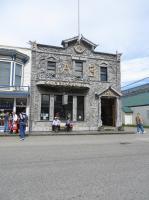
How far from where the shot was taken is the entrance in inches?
1026

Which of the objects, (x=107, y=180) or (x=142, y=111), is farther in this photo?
(x=142, y=111)

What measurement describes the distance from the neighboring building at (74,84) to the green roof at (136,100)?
59.7 ft

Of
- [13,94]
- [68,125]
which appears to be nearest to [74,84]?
[68,125]

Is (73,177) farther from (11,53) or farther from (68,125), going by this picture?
(11,53)

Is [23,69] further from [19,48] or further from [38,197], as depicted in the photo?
[38,197]

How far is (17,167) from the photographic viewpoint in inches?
308

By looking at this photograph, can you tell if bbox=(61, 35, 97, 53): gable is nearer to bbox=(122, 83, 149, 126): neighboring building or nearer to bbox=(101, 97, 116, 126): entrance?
bbox=(101, 97, 116, 126): entrance

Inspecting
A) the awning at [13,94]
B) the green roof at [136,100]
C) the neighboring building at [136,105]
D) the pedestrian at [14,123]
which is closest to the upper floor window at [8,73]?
the awning at [13,94]

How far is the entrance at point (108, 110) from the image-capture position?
26062 millimetres

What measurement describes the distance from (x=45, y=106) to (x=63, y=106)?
1.82 metres

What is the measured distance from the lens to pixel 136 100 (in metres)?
46.2

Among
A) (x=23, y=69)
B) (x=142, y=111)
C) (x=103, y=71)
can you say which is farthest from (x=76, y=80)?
(x=142, y=111)

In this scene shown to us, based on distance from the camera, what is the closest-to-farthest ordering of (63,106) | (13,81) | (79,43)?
(13,81), (63,106), (79,43)

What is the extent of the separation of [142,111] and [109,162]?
115 feet
